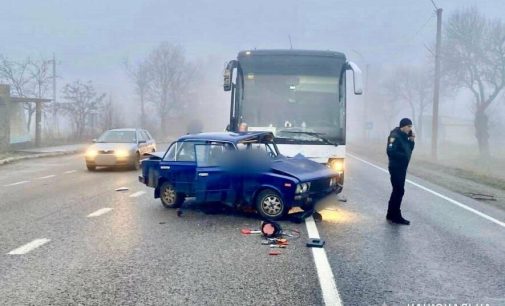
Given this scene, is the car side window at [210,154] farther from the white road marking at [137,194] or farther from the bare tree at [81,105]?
the bare tree at [81,105]

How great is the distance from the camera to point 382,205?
11.0m

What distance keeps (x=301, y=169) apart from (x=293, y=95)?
315 cm

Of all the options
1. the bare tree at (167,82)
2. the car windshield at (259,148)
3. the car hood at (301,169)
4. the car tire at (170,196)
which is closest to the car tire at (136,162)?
the car tire at (170,196)

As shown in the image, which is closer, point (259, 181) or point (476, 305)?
point (476, 305)

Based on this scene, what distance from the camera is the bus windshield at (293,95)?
11.7 meters

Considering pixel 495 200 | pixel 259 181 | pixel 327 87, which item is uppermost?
pixel 327 87

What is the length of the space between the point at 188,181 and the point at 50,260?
3.66 meters

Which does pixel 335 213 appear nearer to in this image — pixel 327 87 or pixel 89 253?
pixel 327 87

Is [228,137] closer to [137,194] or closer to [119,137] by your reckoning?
[137,194]

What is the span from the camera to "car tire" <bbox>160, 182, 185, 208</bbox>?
33.2 feet

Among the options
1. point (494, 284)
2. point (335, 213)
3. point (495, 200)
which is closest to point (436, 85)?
point (495, 200)

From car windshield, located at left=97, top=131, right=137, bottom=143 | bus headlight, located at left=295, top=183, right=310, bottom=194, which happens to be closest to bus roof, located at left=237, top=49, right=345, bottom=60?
bus headlight, located at left=295, top=183, right=310, bottom=194

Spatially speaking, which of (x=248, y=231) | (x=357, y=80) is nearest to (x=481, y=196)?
(x=357, y=80)

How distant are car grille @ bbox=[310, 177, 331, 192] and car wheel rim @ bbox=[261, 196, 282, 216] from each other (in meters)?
0.66
